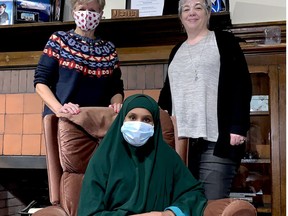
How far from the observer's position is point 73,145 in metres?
1.78

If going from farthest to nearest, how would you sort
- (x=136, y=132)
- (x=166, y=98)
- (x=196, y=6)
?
(x=166, y=98)
(x=196, y=6)
(x=136, y=132)

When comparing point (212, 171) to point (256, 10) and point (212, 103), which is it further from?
point (256, 10)

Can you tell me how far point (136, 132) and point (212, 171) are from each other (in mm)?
424

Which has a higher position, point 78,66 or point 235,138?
point 78,66

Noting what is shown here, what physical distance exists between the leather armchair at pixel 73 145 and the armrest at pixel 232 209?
409mm

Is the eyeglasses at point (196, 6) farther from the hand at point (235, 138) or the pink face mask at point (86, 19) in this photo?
the hand at point (235, 138)

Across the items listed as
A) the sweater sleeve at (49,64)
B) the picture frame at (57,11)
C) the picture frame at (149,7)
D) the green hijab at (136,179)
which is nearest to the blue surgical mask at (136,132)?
the green hijab at (136,179)

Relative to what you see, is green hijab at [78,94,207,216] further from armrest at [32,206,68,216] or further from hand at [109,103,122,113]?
hand at [109,103,122,113]

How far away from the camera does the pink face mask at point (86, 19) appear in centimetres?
194

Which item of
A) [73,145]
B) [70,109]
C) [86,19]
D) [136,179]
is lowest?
[136,179]

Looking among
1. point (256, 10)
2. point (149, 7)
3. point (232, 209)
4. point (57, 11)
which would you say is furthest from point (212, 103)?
point (57, 11)

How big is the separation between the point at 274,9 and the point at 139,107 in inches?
63.5

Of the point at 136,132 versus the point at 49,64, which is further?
the point at 49,64

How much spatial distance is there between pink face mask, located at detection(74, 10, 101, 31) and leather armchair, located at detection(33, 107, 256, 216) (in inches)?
15.8
